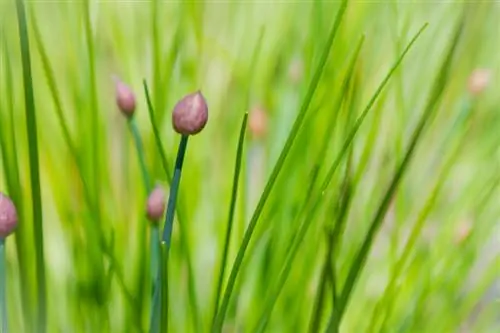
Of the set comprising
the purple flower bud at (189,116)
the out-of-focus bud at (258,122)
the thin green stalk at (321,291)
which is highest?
the purple flower bud at (189,116)

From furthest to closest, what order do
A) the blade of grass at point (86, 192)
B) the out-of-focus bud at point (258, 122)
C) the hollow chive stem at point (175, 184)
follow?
the out-of-focus bud at point (258, 122) < the blade of grass at point (86, 192) < the hollow chive stem at point (175, 184)

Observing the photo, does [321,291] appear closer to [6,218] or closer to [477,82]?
[6,218]

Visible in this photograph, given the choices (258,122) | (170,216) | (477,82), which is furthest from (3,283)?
(477,82)

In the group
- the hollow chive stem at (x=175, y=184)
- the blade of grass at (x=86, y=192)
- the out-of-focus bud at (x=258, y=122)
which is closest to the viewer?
the hollow chive stem at (x=175, y=184)

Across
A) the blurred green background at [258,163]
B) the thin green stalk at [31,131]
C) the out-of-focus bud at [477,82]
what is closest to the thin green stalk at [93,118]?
the blurred green background at [258,163]

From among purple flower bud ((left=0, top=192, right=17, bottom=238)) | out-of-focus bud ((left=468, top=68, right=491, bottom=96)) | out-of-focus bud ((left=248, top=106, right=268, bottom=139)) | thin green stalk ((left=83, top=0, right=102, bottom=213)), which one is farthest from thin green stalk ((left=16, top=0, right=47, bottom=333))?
out-of-focus bud ((left=468, top=68, right=491, bottom=96))

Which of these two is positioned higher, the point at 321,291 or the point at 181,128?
the point at 181,128

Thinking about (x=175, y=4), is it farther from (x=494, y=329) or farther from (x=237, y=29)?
(x=494, y=329)

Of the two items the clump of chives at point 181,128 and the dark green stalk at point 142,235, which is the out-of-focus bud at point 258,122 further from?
the clump of chives at point 181,128
